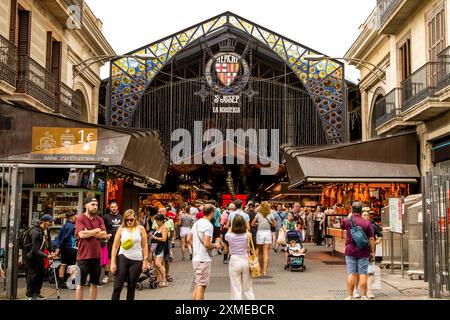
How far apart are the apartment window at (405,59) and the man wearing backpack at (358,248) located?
47.5 ft

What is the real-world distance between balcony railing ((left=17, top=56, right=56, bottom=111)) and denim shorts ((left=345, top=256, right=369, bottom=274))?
1179cm

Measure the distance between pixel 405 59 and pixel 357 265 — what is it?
51.0 ft

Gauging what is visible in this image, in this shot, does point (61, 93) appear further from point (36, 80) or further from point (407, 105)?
point (407, 105)

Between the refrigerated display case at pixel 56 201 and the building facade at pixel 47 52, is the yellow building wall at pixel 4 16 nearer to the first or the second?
the building facade at pixel 47 52

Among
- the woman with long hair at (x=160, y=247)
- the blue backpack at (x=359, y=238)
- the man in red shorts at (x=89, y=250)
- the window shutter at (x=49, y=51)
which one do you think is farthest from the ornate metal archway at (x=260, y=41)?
the man in red shorts at (x=89, y=250)

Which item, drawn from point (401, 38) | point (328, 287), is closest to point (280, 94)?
point (401, 38)

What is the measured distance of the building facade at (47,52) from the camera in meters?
18.4

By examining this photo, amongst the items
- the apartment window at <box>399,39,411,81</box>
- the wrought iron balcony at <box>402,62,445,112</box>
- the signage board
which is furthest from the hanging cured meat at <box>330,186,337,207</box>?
the signage board

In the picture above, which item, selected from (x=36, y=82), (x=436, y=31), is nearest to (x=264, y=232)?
(x=36, y=82)

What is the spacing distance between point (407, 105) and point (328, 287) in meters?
10.7

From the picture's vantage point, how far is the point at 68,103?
24.7m

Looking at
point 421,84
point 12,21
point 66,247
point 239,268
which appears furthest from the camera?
point 421,84

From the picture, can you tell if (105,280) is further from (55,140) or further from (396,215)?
(396,215)

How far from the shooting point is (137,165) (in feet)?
57.4
